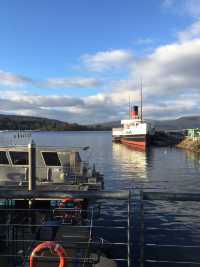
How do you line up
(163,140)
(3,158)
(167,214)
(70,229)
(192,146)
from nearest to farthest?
(70,229), (167,214), (3,158), (192,146), (163,140)

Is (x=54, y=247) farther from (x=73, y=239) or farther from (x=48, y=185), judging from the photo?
(x=48, y=185)

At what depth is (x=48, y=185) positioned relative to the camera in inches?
773

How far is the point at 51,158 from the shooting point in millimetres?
21594

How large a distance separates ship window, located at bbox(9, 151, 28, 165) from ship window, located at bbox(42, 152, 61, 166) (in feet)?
3.32

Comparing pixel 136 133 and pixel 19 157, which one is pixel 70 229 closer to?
pixel 19 157

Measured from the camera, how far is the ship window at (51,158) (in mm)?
21552

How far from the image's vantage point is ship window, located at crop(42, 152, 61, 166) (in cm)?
2155

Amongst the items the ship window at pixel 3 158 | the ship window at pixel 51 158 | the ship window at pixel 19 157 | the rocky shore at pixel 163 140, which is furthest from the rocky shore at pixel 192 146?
Answer: the ship window at pixel 3 158

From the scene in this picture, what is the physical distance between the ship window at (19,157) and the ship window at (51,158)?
1011 millimetres

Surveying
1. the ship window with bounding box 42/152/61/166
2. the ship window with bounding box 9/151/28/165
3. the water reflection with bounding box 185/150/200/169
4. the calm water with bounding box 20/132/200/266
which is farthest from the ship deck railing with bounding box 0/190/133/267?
the water reflection with bounding box 185/150/200/169

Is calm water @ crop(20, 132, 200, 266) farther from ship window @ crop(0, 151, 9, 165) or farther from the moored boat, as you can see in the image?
the moored boat

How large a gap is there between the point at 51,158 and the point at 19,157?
1.67 metres

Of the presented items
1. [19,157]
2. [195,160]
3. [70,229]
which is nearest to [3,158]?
[19,157]

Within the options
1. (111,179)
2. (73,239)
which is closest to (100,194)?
(73,239)
